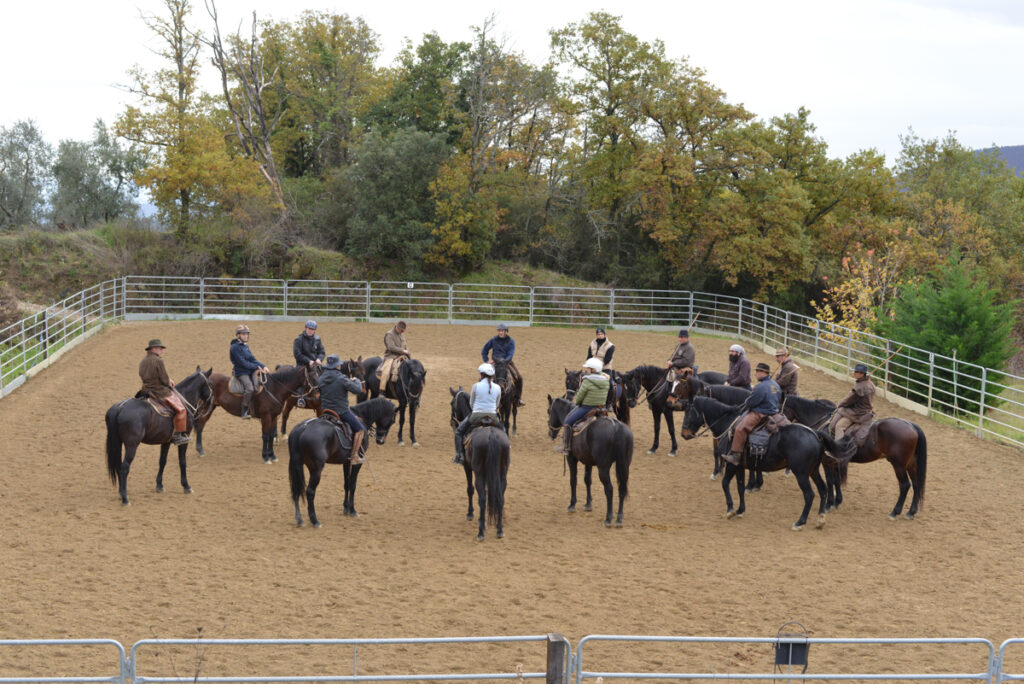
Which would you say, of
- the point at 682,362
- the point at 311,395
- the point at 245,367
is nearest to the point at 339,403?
the point at 311,395

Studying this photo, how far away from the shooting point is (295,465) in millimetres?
11781

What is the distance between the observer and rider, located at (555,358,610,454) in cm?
1230

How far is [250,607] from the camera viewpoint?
30.9 ft

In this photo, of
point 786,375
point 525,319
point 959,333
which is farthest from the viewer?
point 525,319

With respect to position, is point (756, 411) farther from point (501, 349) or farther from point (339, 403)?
point (501, 349)

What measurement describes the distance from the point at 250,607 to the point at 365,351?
47.9 feet

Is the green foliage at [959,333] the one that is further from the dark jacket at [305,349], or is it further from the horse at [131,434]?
the horse at [131,434]

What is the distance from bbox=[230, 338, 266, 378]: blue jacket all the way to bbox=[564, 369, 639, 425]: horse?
4.96 metres

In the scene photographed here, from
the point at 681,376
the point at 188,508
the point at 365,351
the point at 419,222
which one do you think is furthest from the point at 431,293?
the point at 188,508

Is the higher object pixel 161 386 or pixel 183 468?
pixel 161 386

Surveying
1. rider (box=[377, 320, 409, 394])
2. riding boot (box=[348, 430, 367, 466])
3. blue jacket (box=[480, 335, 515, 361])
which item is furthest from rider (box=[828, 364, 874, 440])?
rider (box=[377, 320, 409, 394])

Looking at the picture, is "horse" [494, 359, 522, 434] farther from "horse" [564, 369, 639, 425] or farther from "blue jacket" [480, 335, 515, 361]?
"horse" [564, 369, 639, 425]

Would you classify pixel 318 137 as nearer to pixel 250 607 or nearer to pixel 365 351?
pixel 365 351

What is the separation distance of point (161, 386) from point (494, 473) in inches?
191
